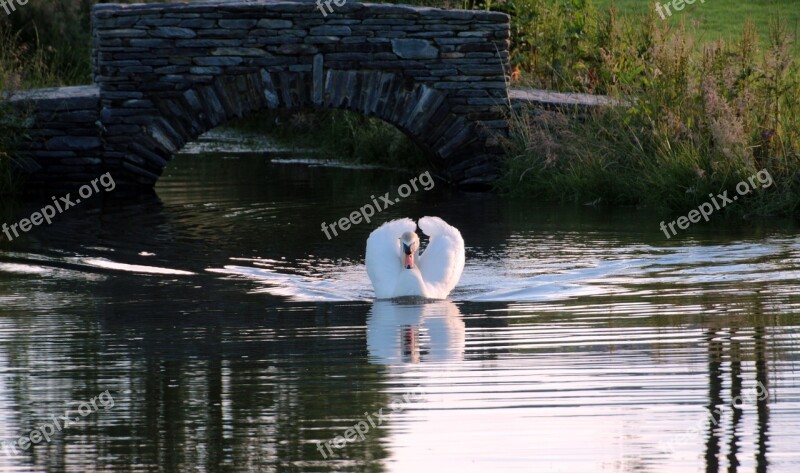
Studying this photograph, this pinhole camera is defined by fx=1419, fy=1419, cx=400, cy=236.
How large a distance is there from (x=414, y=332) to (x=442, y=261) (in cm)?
137

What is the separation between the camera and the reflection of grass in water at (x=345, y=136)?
2081 cm

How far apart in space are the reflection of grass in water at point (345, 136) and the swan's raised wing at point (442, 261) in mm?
10534

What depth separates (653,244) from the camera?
40.7ft

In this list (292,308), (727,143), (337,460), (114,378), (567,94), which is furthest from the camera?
(567,94)

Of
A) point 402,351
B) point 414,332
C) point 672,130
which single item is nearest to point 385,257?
point 414,332

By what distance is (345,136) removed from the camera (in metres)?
22.8

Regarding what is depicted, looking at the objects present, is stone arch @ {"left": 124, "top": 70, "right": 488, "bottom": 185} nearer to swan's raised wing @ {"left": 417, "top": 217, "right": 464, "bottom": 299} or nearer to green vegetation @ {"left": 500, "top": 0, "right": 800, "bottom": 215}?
green vegetation @ {"left": 500, "top": 0, "right": 800, "bottom": 215}

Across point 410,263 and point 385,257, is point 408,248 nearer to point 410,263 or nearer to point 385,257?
point 410,263

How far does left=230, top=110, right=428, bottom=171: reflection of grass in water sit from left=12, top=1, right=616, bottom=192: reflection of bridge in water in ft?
10.3

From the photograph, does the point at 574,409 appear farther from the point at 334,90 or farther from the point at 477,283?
the point at 334,90

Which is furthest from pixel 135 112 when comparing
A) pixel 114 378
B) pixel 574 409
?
pixel 574 409

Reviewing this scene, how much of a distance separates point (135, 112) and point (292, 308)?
830cm

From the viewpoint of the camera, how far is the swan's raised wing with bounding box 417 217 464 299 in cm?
982

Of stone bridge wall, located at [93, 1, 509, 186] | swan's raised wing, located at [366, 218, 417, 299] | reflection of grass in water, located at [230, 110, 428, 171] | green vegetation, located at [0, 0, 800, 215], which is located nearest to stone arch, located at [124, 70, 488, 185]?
stone bridge wall, located at [93, 1, 509, 186]
